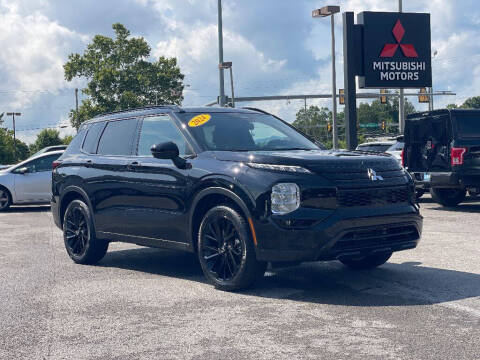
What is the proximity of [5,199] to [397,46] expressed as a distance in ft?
38.5

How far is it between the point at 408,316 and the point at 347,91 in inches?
574

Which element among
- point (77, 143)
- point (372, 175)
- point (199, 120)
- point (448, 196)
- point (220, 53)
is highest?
point (220, 53)

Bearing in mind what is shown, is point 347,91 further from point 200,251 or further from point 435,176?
point 200,251

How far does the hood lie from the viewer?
6.16 m

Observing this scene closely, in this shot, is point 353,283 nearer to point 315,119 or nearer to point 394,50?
point 394,50

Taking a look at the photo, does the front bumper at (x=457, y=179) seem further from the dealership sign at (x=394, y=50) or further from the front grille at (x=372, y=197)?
the front grille at (x=372, y=197)

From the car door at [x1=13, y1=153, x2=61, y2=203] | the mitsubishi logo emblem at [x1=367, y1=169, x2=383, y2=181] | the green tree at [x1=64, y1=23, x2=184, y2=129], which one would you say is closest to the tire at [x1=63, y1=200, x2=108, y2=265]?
the mitsubishi logo emblem at [x1=367, y1=169, x2=383, y2=181]

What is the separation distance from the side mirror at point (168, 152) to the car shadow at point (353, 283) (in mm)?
1195

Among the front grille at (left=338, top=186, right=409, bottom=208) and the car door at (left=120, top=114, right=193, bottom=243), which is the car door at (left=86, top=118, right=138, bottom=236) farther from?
the front grille at (left=338, top=186, right=409, bottom=208)

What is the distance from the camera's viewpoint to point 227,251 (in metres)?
6.50

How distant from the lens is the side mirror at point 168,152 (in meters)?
6.83

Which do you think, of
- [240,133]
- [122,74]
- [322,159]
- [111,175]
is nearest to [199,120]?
[240,133]

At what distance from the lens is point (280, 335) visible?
4953mm

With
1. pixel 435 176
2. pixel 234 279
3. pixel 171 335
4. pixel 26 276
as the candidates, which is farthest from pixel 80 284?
pixel 435 176
